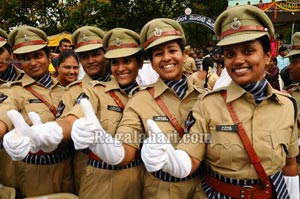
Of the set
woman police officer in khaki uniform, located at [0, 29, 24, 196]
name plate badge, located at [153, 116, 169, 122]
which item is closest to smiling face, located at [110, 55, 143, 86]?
name plate badge, located at [153, 116, 169, 122]

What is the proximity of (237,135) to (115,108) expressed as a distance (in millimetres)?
1131

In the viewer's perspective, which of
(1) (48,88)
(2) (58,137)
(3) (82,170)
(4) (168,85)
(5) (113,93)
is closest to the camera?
(2) (58,137)

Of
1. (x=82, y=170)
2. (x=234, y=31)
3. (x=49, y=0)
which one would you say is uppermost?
(x=49, y=0)

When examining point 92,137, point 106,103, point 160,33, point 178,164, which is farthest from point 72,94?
point 178,164

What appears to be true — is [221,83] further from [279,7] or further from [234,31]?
[279,7]

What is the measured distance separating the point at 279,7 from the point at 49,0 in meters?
11.1

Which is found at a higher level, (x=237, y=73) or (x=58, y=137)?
(x=237, y=73)

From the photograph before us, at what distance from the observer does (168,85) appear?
268 cm

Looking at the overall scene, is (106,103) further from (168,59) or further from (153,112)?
(168,59)

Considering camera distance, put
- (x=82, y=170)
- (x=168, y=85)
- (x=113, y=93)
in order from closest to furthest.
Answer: (x=168, y=85), (x=113, y=93), (x=82, y=170)

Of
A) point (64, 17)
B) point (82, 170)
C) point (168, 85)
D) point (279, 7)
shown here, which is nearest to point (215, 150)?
point (168, 85)

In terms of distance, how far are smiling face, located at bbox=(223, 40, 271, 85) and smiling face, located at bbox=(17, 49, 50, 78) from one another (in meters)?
1.95

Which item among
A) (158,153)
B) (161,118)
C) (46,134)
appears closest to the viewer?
(158,153)

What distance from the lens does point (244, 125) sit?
2176mm
